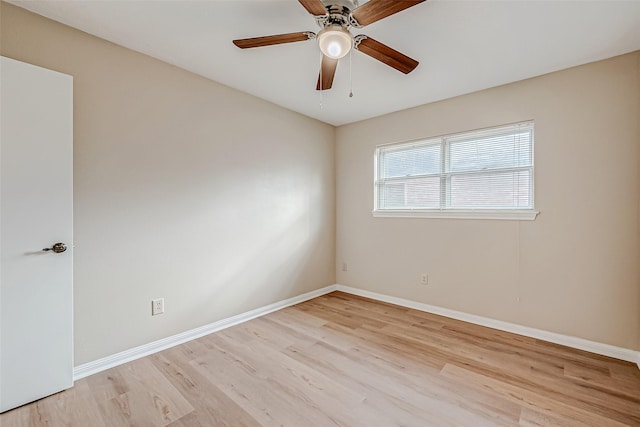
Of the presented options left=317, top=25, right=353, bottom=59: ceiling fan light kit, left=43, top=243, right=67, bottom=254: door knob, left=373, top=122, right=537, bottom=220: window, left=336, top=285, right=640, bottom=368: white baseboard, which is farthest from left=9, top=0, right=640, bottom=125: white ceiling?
left=336, top=285, right=640, bottom=368: white baseboard

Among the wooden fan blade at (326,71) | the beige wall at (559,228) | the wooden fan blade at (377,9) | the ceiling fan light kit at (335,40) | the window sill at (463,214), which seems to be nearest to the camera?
the wooden fan blade at (377,9)

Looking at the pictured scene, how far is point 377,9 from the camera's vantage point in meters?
1.46

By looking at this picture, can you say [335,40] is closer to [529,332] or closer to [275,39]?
[275,39]

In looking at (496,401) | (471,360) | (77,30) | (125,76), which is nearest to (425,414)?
(496,401)

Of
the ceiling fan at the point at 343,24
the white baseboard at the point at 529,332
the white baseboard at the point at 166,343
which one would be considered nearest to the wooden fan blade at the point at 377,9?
the ceiling fan at the point at 343,24

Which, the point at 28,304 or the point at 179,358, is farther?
the point at 179,358

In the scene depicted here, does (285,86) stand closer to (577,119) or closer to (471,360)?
(577,119)

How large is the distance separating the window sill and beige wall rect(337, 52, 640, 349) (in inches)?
2.4

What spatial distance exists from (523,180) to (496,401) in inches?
77.5

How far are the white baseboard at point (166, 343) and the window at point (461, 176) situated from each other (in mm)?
1807

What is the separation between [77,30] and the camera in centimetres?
202

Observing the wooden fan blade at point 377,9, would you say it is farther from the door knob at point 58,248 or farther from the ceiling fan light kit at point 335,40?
the door knob at point 58,248

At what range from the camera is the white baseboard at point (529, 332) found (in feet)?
7.54

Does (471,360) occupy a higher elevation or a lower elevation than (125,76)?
lower
